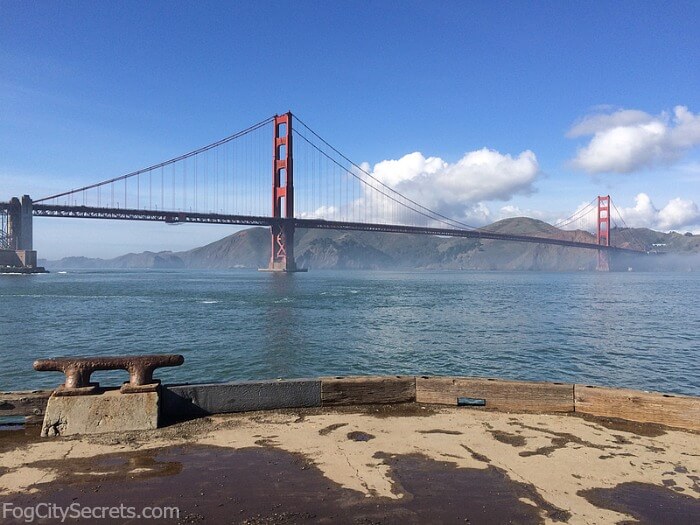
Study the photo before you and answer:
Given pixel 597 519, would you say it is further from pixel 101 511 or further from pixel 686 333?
pixel 686 333

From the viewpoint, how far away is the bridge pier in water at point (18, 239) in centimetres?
8519

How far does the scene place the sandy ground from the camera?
4012mm

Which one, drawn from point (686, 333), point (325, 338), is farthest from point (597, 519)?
point (686, 333)

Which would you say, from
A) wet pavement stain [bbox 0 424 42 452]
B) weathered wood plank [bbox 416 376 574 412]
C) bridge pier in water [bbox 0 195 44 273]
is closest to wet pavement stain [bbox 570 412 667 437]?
weathered wood plank [bbox 416 376 574 412]

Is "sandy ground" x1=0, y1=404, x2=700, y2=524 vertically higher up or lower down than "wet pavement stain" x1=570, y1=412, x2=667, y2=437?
lower down

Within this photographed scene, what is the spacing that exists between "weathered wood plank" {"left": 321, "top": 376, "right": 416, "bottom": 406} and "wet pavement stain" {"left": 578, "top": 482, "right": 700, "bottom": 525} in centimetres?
285

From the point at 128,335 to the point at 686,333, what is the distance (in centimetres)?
2714

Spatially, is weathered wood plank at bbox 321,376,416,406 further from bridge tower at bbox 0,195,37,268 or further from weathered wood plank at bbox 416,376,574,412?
bridge tower at bbox 0,195,37,268

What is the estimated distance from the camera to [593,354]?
19000 mm

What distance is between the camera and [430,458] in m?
4.93

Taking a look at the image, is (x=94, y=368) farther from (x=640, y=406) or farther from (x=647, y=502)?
(x=640, y=406)

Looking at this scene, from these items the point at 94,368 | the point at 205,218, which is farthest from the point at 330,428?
the point at 205,218

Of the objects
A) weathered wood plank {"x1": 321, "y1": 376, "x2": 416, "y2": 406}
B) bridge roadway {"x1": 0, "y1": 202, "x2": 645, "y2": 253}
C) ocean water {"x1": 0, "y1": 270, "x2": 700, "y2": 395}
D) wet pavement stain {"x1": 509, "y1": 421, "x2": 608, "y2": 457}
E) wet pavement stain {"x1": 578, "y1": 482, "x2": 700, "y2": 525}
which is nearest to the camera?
wet pavement stain {"x1": 578, "y1": 482, "x2": 700, "y2": 525}

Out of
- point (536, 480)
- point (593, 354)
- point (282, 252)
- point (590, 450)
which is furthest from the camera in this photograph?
point (282, 252)
